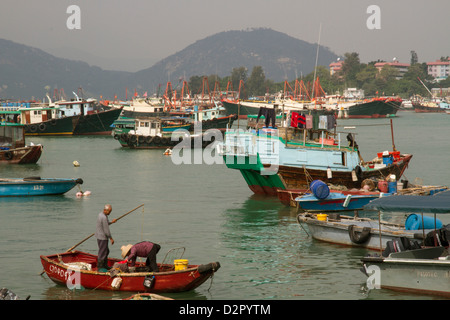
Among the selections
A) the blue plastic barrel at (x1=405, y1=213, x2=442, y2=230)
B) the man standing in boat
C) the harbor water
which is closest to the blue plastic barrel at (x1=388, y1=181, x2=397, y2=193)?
the harbor water

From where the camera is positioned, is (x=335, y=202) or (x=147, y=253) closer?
(x=147, y=253)

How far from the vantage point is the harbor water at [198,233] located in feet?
54.4

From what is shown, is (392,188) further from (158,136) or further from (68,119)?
(68,119)

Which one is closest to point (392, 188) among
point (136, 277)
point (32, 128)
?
point (136, 277)

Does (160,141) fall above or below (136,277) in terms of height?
above

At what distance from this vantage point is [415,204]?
52.1ft

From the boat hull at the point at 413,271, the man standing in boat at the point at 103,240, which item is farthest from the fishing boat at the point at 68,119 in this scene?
the boat hull at the point at 413,271

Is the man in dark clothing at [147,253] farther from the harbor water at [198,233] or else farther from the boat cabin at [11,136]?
the boat cabin at [11,136]

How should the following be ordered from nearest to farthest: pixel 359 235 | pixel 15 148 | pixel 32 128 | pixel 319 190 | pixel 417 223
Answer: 1. pixel 417 223
2. pixel 359 235
3. pixel 319 190
4. pixel 15 148
5. pixel 32 128

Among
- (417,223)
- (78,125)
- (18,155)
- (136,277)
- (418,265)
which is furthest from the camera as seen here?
(78,125)

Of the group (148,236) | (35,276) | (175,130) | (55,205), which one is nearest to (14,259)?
(35,276)

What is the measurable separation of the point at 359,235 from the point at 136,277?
7.88m

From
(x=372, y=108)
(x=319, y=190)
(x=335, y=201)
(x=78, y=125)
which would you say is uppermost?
(x=372, y=108)
